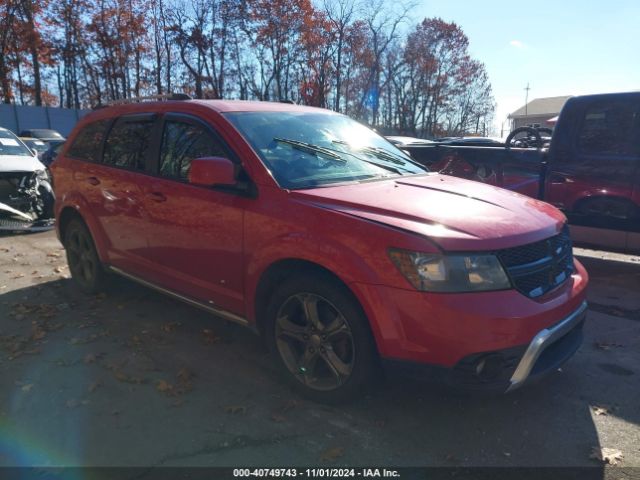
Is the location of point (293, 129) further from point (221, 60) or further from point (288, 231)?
point (221, 60)

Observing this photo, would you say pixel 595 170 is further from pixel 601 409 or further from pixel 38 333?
pixel 38 333

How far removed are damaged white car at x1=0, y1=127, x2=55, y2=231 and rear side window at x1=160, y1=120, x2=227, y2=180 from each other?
5.43 meters

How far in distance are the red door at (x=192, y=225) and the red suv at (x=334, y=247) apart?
0.01m

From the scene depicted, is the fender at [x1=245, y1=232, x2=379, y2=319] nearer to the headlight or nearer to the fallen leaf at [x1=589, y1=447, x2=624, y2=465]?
the headlight

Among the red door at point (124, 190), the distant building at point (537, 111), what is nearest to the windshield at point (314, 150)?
the red door at point (124, 190)

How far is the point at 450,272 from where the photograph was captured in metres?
2.58

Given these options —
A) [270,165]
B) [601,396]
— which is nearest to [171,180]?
[270,165]

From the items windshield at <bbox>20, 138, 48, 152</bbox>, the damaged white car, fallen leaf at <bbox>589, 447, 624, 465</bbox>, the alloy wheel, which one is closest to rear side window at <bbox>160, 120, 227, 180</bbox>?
the alloy wheel

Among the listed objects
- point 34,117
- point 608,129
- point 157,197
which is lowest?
point 157,197

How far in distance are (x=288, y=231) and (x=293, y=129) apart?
3.72 feet

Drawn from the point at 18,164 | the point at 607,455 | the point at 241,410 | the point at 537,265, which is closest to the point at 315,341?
the point at 241,410

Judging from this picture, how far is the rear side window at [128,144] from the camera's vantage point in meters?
4.30

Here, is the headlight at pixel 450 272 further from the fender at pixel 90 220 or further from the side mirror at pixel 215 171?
the fender at pixel 90 220

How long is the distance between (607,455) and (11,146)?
10.9 meters
